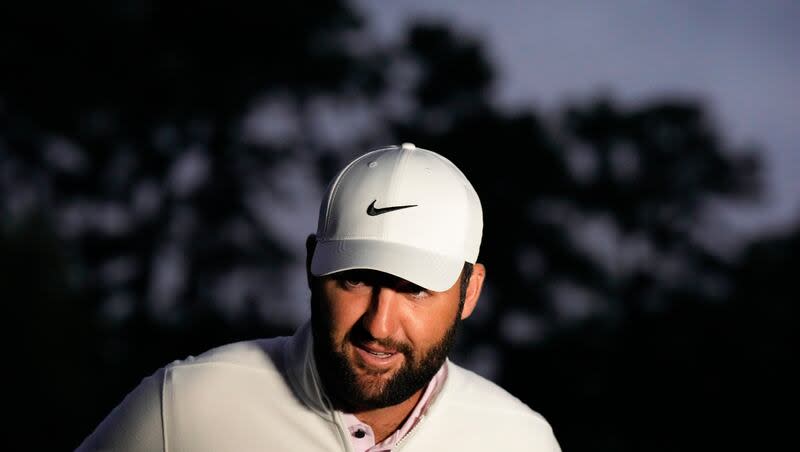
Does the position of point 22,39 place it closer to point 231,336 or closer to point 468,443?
point 231,336

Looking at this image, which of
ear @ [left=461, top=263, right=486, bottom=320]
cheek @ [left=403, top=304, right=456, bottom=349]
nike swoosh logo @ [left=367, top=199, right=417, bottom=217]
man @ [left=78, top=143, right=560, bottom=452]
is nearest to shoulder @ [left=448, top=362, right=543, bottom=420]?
man @ [left=78, top=143, right=560, bottom=452]

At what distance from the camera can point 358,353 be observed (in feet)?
8.39

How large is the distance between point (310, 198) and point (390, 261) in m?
17.2

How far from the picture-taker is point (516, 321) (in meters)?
19.4

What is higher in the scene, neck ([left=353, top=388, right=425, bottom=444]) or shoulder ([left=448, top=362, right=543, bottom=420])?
shoulder ([left=448, top=362, right=543, bottom=420])

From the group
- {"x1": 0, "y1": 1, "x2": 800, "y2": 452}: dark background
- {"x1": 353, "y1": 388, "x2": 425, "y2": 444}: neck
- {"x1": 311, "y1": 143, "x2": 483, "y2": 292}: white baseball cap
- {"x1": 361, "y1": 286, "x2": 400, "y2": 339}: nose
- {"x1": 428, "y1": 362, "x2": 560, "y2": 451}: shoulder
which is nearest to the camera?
{"x1": 361, "y1": 286, "x2": 400, "y2": 339}: nose

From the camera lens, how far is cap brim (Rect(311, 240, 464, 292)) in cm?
258

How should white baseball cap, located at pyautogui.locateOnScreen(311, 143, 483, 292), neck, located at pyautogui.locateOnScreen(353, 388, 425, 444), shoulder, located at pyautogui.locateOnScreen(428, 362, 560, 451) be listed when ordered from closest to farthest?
white baseball cap, located at pyautogui.locateOnScreen(311, 143, 483, 292)
neck, located at pyautogui.locateOnScreen(353, 388, 425, 444)
shoulder, located at pyautogui.locateOnScreen(428, 362, 560, 451)

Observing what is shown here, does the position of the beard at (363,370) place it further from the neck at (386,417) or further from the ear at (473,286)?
the ear at (473,286)

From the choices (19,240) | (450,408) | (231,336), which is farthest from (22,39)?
(450,408)

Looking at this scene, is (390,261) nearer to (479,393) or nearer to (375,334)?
(375,334)

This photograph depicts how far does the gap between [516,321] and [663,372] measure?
12.1 feet

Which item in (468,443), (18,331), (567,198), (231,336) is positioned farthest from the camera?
(567,198)

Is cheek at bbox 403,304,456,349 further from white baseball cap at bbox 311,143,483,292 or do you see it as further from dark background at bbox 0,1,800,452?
dark background at bbox 0,1,800,452
